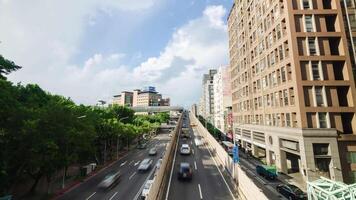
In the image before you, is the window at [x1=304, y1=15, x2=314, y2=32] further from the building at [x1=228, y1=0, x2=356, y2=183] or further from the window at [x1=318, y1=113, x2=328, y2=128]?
the window at [x1=318, y1=113, x2=328, y2=128]

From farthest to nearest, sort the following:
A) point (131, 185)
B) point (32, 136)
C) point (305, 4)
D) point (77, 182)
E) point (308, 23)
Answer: point (305, 4) < point (308, 23) < point (77, 182) < point (131, 185) < point (32, 136)

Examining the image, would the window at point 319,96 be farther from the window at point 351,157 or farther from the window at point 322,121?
the window at point 351,157

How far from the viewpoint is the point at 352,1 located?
37.8m

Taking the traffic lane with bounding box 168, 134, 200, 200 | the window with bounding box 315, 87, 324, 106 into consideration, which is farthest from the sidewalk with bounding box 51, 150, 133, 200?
the window with bounding box 315, 87, 324, 106

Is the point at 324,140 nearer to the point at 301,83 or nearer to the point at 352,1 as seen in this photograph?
the point at 301,83

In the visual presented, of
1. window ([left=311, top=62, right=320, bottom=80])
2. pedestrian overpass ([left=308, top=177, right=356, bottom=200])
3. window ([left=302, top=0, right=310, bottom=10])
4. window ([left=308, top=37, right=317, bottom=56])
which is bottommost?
pedestrian overpass ([left=308, top=177, right=356, bottom=200])

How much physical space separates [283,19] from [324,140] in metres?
22.7

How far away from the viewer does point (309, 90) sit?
115ft

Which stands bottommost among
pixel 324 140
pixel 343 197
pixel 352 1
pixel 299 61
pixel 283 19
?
pixel 343 197

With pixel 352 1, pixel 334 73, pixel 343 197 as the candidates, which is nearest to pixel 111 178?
pixel 343 197

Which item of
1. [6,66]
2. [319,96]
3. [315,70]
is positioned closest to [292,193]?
[319,96]

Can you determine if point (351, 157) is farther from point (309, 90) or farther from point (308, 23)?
point (308, 23)

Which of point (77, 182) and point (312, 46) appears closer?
point (77, 182)

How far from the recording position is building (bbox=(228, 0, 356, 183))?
32.9 metres
